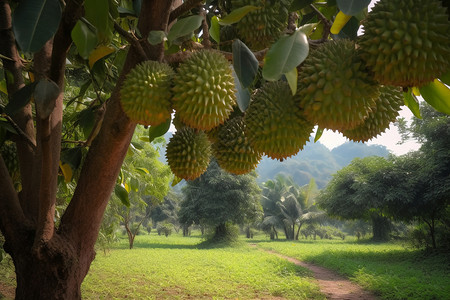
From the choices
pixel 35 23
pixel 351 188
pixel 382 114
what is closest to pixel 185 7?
pixel 35 23

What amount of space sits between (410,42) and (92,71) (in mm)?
1121

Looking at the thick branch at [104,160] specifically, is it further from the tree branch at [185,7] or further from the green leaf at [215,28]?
the green leaf at [215,28]

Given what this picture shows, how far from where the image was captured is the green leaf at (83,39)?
0.83m

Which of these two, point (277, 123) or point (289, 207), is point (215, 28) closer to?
point (277, 123)

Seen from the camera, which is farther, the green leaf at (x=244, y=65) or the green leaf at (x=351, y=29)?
the green leaf at (x=351, y=29)

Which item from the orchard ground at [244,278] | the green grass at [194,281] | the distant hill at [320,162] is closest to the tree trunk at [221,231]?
the orchard ground at [244,278]

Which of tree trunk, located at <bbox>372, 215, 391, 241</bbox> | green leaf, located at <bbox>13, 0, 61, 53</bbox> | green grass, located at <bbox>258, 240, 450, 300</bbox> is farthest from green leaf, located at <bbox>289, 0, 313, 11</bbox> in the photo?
tree trunk, located at <bbox>372, 215, 391, 241</bbox>

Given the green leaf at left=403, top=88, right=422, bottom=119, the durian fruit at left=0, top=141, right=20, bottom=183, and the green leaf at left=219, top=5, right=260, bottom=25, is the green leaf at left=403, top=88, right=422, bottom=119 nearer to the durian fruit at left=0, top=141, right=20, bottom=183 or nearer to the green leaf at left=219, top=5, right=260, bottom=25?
the green leaf at left=219, top=5, right=260, bottom=25

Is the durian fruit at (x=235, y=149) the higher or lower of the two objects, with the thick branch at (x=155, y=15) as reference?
lower

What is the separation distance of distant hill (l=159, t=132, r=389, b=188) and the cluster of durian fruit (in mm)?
111092

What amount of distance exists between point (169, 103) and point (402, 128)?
14859mm

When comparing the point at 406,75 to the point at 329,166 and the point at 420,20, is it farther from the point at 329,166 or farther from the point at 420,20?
the point at 329,166

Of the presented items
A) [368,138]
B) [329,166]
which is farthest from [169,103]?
[329,166]

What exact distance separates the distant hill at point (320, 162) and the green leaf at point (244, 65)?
111 meters
